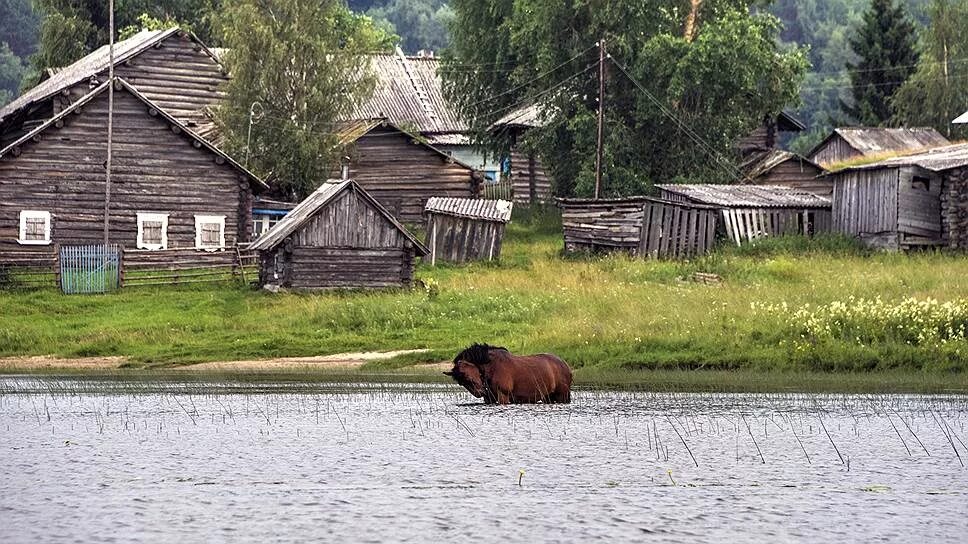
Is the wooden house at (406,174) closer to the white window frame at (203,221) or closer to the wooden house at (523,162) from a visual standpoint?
the wooden house at (523,162)

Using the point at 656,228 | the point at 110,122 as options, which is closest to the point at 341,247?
the point at 110,122

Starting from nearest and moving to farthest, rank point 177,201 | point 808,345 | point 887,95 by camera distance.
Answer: point 808,345 → point 177,201 → point 887,95

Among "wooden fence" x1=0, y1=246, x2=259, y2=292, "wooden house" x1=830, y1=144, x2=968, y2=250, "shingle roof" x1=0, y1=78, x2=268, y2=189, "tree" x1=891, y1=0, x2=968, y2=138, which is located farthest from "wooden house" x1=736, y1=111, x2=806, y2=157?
"wooden fence" x1=0, y1=246, x2=259, y2=292

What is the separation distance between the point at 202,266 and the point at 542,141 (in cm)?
1932

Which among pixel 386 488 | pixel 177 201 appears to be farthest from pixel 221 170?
pixel 386 488

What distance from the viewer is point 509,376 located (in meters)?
23.0

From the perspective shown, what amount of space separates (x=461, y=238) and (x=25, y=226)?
13449mm

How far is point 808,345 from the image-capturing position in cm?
3141

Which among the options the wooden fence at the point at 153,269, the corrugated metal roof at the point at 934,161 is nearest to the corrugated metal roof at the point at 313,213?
the wooden fence at the point at 153,269

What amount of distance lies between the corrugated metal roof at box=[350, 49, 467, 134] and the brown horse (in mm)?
50032

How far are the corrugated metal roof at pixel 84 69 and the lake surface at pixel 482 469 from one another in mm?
36795

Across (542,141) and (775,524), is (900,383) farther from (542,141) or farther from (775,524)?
(542,141)

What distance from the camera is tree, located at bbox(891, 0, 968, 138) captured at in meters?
85.3

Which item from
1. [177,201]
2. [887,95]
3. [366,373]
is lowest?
[366,373]
